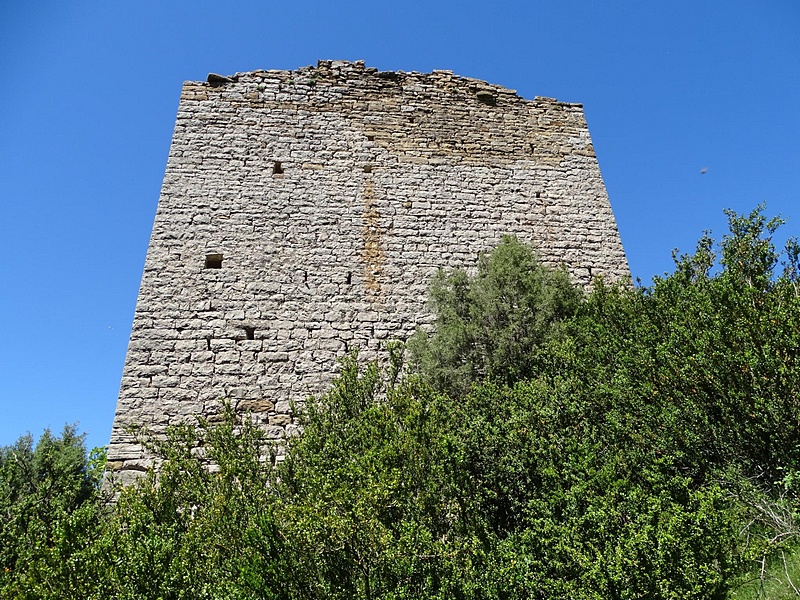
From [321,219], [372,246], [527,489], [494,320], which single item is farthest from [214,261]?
[527,489]

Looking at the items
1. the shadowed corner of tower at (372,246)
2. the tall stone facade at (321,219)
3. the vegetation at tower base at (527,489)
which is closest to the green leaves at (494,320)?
the vegetation at tower base at (527,489)

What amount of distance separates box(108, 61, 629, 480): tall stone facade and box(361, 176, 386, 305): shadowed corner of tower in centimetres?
3

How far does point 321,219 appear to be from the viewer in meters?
7.76

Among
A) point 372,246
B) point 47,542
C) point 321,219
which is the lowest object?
point 47,542

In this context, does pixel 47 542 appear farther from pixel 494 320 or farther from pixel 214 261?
pixel 494 320

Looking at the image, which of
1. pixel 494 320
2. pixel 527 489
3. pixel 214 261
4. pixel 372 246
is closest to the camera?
pixel 527 489

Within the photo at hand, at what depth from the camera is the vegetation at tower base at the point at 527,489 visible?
3.14 metres

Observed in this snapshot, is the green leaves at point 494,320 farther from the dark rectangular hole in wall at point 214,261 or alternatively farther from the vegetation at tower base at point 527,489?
the dark rectangular hole in wall at point 214,261

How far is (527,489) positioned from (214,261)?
5.34 m

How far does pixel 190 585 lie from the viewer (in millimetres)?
3256

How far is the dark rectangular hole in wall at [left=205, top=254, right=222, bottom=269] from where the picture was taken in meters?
7.22

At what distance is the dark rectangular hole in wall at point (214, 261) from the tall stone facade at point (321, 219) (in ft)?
0.05

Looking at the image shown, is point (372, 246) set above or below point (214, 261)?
above

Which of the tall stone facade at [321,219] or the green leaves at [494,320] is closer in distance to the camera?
the green leaves at [494,320]
